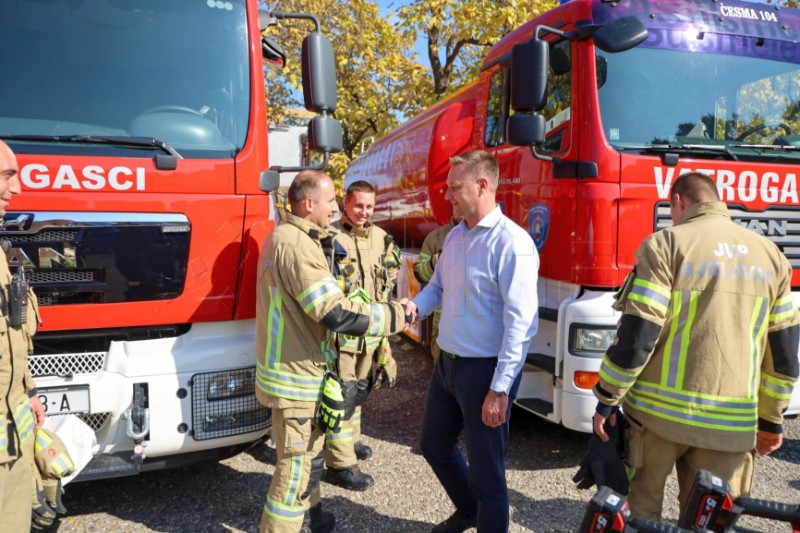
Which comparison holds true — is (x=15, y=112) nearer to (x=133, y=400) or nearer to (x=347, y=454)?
(x=133, y=400)

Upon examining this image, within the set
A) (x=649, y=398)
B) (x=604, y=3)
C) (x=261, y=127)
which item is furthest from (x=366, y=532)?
(x=604, y=3)

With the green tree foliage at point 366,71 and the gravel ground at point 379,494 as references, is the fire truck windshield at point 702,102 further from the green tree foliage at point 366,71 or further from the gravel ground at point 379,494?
the green tree foliage at point 366,71

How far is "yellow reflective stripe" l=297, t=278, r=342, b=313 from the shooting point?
2.63m

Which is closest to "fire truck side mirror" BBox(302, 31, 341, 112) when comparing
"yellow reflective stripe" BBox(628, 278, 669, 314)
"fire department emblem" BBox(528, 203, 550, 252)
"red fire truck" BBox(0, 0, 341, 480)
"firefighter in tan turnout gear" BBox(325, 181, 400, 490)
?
"red fire truck" BBox(0, 0, 341, 480)

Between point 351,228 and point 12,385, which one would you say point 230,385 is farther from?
point 351,228

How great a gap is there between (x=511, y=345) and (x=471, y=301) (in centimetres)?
28

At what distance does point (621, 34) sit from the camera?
333 centimetres

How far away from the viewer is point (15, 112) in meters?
2.92

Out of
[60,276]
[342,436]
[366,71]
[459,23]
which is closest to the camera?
[60,276]

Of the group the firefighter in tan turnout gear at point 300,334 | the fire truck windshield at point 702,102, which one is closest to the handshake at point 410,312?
the firefighter in tan turnout gear at point 300,334

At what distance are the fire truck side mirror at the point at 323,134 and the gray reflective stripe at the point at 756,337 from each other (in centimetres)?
219

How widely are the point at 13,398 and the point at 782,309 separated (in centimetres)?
291

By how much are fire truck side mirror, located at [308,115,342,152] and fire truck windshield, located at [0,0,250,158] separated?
0.37 metres

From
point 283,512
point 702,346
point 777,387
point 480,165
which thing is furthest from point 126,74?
point 777,387
